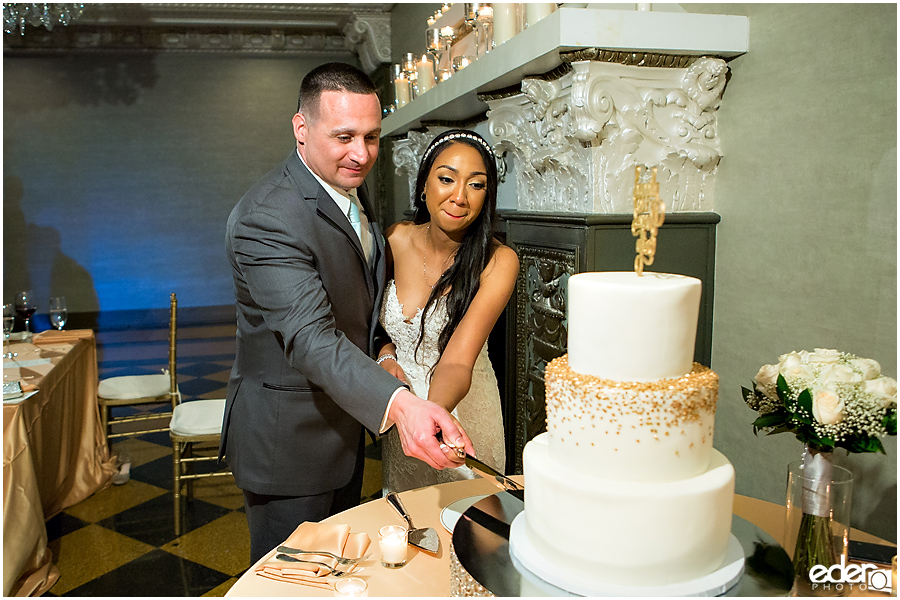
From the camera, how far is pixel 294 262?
1.91 m

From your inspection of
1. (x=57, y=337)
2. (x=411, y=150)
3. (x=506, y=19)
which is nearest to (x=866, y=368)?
(x=506, y=19)

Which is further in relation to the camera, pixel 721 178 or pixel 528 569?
pixel 721 178

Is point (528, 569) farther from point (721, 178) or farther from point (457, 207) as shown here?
point (721, 178)

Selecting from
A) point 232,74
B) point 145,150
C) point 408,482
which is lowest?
point 408,482

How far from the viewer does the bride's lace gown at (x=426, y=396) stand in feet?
8.50

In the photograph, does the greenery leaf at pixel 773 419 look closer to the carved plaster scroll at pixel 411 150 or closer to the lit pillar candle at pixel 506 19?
the lit pillar candle at pixel 506 19

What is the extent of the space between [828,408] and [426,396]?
1492mm

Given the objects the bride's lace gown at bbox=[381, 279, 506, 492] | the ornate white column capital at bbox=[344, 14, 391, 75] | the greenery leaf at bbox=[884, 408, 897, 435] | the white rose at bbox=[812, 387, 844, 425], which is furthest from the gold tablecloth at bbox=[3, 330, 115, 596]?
the ornate white column capital at bbox=[344, 14, 391, 75]

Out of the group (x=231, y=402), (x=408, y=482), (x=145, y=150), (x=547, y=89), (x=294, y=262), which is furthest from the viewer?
(x=145, y=150)

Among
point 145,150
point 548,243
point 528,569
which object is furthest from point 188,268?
point 528,569

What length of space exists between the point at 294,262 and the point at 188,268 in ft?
31.8

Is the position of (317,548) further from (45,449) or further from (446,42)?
(446,42)

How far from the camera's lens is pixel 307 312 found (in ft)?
6.08

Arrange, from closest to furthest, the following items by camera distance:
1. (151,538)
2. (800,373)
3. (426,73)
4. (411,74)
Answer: (800,373) → (151,538) → (426,73) → (411,74)
